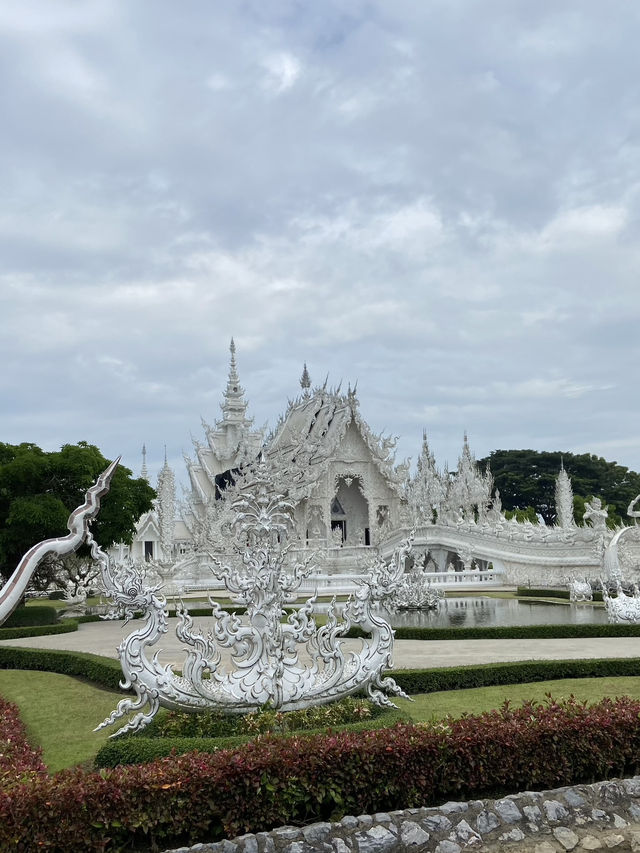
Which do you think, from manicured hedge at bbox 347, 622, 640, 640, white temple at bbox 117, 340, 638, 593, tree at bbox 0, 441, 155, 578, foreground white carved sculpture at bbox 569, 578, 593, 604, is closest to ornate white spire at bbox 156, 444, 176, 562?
white temple at bbox 117, 340, 638, 593

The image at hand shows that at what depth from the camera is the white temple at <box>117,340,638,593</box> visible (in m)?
24.4

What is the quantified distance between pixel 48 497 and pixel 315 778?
14.5 meters

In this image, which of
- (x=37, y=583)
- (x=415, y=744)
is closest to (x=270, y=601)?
(x=415, y=744)

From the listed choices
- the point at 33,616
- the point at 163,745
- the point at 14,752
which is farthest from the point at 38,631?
the point at 163,745

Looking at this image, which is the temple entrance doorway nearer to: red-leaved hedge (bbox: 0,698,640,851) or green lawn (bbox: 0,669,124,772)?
green lawn (bbox: 0,669,124,772)

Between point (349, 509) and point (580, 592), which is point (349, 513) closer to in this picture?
point (349, 509)

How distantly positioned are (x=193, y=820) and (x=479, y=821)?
192cm

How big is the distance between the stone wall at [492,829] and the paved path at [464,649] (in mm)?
4636

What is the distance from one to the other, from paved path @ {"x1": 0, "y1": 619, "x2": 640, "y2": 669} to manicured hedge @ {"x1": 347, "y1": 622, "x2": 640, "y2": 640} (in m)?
0.20

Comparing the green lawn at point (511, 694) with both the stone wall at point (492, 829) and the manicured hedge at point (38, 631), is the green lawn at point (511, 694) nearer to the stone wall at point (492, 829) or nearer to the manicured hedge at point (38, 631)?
the stone wall at point (492, 829)

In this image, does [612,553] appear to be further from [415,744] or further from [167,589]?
[415,744]

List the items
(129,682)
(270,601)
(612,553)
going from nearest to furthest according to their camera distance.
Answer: (129,682), (270,601), (612,553)

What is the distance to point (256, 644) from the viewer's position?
652 cm

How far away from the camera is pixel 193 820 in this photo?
14.9 feet
